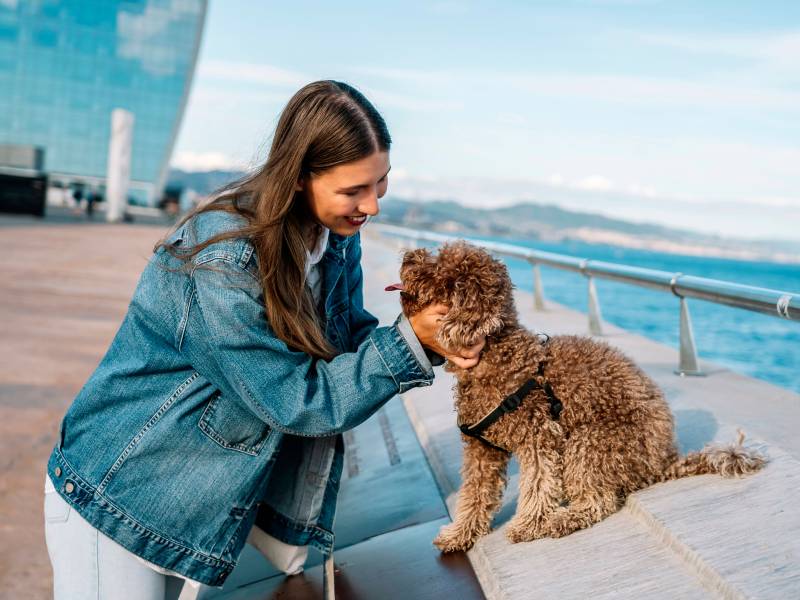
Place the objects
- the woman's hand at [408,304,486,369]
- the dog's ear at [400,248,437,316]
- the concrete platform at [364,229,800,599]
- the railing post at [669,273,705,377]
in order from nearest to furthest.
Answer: the concrete platform at [364,229,800,599] < the woman's hand at [408,304,486,369] < the dog's ear at [400,248,437,316] < the railing post at [669,273,705,377]

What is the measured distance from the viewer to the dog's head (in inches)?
112

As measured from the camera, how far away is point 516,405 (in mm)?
3061

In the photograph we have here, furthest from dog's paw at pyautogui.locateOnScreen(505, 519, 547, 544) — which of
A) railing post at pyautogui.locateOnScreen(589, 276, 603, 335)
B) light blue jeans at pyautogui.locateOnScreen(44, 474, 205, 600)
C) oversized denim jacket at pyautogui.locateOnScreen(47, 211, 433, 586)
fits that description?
railing post at pyautogui.locateOnScreen(589, 276, 603, 335)

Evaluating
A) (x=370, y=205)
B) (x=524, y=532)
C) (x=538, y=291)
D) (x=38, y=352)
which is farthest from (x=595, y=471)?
(x=38, y=352)

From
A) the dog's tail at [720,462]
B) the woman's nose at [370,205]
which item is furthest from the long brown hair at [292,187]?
the dog's tail at [720,462]

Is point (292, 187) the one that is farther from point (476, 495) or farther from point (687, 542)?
point (687, 542)

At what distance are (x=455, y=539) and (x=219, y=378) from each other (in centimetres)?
138

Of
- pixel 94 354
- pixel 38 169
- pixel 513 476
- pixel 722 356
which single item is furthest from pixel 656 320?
pixel 38 169

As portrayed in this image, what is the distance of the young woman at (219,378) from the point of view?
2639 millimetres

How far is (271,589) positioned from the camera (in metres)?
3.61

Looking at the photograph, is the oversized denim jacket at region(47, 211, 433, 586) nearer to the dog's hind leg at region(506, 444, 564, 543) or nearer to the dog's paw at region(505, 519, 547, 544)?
the dog's hind leg at region(506, 444, 564, 543)

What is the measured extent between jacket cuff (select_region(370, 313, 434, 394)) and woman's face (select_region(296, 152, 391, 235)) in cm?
50

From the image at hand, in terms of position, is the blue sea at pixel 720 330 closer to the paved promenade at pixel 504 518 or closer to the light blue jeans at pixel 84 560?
the paved promenade at pixel 504 518

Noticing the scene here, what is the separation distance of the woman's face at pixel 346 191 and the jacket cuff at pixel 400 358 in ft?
1.63
